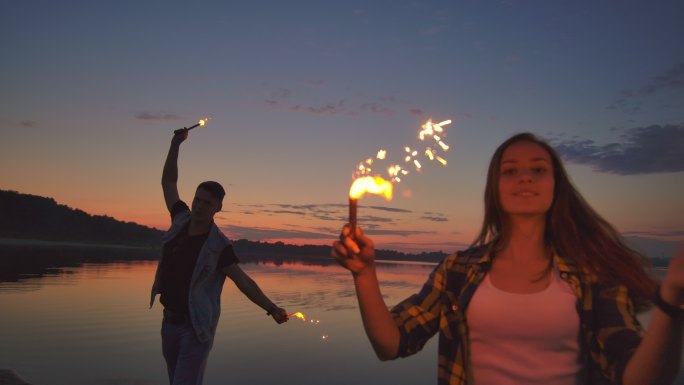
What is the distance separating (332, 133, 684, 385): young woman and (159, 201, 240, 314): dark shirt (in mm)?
3539

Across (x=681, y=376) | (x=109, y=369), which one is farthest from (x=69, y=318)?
(x=681, y=376)

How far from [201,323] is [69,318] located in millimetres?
15579

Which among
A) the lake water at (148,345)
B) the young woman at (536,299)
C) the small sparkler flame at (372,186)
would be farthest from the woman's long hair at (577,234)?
the lake water at (148,345)

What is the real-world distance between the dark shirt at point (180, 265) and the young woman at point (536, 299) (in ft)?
11.6

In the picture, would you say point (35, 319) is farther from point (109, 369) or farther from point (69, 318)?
point (109, 369)

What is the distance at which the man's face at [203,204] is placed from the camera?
20.5 ft

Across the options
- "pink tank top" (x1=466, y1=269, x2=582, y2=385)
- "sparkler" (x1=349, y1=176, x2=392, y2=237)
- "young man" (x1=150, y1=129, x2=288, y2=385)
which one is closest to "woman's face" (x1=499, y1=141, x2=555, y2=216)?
"pink tank top" (x1=466, y1=269, x2=582, y2=385)

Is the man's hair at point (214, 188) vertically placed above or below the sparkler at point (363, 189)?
above

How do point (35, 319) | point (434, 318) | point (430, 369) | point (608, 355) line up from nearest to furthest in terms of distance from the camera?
point (608, 355), point (434, 318), point (430, 369), point (35, 319)

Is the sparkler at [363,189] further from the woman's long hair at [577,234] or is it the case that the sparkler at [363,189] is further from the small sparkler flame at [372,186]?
the woman's long hair at [577,234]

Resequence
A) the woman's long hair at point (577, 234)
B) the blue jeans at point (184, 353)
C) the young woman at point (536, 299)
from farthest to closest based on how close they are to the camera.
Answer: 1. the blue jeans at point (184, 353)
2. the woman's long hair at point (577, 234)
3. the young woman at point (536, 299)

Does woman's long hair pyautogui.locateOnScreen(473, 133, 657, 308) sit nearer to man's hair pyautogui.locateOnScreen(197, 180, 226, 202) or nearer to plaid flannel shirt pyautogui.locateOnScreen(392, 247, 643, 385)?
plaid flannel shirt pyautogui.locateOnScreen(392, 247, 643, 385)

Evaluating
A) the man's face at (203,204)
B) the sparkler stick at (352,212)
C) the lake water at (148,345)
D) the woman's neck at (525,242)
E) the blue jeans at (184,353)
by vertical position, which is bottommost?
the lake water at (148,345)

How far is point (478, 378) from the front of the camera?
2.87 metres
